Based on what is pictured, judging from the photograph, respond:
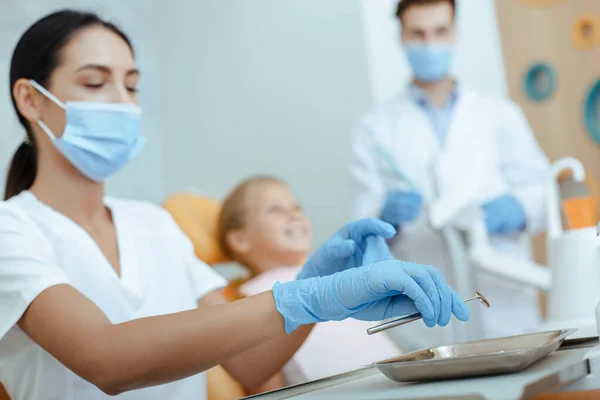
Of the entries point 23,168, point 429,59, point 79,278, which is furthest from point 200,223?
point 429,59

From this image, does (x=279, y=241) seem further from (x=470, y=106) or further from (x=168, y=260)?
(x=470, y=106)

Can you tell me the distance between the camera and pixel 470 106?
8.84 ft

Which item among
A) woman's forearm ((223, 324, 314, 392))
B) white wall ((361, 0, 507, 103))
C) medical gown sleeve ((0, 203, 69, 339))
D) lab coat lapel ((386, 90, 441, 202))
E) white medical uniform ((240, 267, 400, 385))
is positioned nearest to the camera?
medical gown sleeve ((0, 203, 69, 339))

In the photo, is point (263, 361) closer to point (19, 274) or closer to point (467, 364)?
point (19, 274)

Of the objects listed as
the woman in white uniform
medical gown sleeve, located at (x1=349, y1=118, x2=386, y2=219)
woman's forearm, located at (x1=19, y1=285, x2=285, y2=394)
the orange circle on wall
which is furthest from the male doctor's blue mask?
the orange circle on wall

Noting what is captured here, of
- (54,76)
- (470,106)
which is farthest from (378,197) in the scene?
(54,76)

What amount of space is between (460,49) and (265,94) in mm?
860

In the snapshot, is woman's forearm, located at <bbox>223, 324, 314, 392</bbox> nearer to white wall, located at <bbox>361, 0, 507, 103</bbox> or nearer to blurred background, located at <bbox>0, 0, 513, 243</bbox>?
blurred background, located at <bbox>0, 0, 513, 243</bbox>

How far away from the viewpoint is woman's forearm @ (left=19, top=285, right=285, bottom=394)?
1030 mm

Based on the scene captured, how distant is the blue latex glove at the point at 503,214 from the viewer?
2.45 metres

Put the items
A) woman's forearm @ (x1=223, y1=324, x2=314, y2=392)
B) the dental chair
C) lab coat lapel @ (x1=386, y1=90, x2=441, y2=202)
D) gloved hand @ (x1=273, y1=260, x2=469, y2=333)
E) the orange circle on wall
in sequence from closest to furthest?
gloved hand @ (x1=273, y1=260, x2=469, y2=333) → woman's forearm @ (x1=223, y1=324, x2=314, y2=392) → the dental chair → lab coat lapel @ (x1=386, y1=90, x2=441, y2=202) → the orange circle on wall

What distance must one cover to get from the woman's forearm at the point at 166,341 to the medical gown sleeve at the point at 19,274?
0.09 m

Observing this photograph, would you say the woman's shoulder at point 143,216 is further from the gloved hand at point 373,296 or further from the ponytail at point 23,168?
the gloved hand at point 373,296

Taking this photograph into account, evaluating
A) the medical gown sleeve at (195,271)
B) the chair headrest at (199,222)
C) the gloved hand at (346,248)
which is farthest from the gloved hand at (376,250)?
the chair headrest at (199,222)
